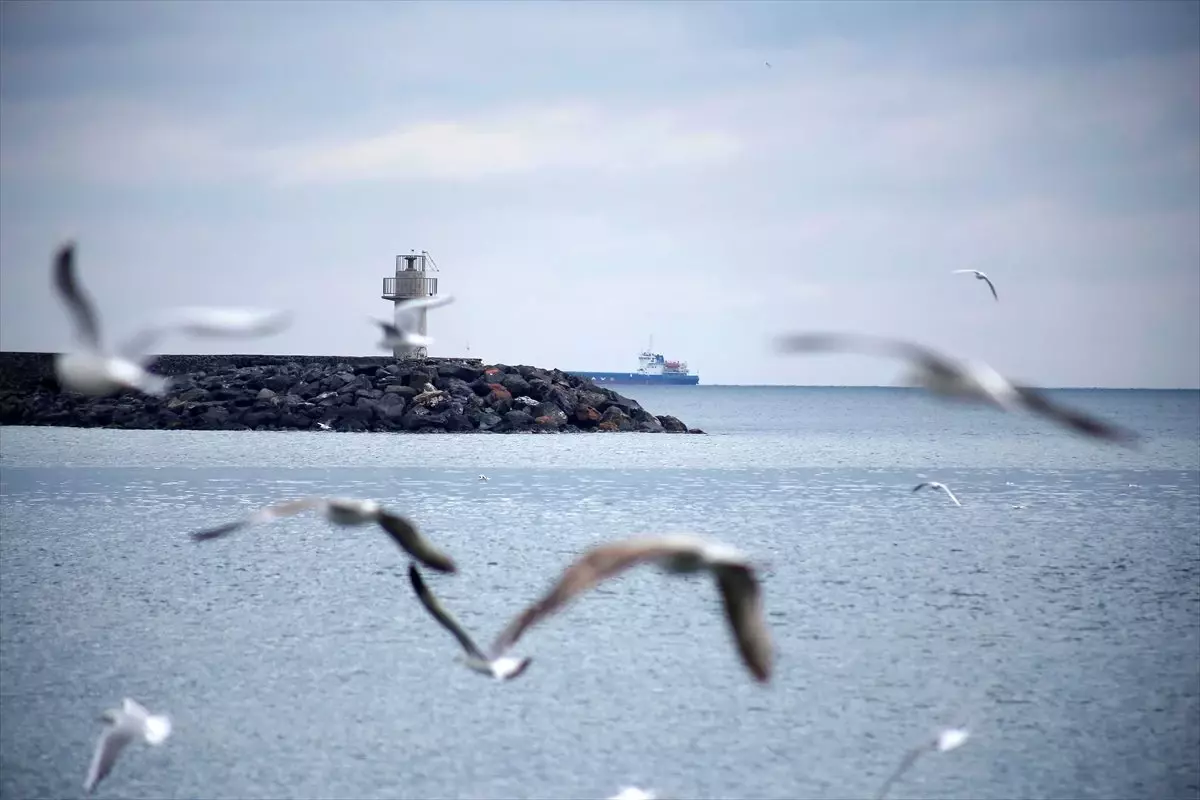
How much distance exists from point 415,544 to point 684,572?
889 mm

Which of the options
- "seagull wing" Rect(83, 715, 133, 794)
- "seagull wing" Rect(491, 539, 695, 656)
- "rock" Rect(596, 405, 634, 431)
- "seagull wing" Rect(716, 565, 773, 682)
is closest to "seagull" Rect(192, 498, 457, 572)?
"seagull wing" Rect(491, 539, 695, 656)

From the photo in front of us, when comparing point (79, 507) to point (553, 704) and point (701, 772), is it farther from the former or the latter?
point (701, 772)

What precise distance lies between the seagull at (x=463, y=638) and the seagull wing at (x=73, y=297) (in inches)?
55.5

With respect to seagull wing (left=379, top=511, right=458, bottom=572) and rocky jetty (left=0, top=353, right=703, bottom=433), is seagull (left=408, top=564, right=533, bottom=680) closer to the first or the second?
seagull wing (left=379, top=511, right=458, bottom=572)

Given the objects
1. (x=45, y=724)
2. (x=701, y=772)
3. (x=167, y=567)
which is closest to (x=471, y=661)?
(x=701, y=772)

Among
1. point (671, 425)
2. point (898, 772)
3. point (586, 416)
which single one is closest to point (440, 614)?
point (898, 772)

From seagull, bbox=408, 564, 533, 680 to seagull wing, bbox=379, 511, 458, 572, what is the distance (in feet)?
0.22

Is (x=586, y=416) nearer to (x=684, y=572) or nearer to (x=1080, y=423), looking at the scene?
(x=684, y=572)

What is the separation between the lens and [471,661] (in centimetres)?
400

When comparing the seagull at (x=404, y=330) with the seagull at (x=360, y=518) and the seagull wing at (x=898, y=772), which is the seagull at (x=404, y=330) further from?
the seagull wing at (x=898, y=772)

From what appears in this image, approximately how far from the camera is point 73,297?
4.37 metres

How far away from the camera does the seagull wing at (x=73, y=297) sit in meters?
4.24

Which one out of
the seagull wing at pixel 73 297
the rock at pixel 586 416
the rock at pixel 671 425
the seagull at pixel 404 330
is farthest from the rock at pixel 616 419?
the seagull wing at pixel 73 297

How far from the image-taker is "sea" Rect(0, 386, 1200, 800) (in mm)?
10562
